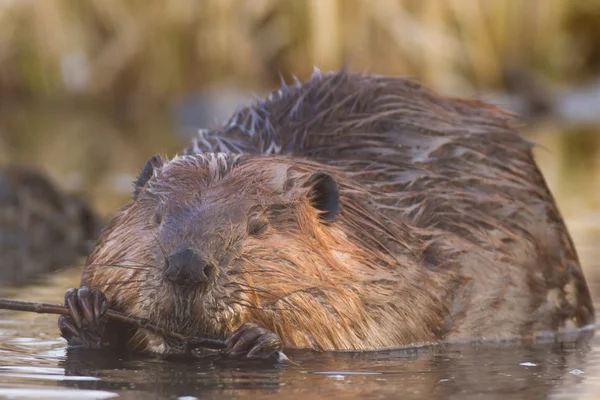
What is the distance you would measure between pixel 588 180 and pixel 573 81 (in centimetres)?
888

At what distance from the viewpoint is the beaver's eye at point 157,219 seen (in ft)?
13.1

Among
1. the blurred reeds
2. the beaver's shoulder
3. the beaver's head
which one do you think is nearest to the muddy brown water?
the beaver's head

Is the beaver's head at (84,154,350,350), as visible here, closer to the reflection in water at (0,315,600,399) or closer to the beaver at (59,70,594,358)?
the beaver at (59,70,594,358)

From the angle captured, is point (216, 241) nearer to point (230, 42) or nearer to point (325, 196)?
point (325, 196)

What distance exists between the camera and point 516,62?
54.7 ft

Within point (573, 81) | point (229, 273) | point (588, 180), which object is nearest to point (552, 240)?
point (229, 273)

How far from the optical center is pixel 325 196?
4.23 meters

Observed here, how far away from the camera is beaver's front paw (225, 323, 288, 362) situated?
385 cm

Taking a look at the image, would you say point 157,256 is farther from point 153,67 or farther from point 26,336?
point 153,67

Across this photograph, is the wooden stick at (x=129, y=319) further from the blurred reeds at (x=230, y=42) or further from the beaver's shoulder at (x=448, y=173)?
the blurred reeds at (x=230, y=42)

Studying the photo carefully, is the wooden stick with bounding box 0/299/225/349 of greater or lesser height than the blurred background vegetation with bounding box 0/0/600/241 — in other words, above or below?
below

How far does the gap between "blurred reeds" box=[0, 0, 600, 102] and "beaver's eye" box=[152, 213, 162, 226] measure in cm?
1049

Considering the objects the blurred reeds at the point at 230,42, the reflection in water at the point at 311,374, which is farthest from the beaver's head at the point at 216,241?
the blurred reeds at the point at 230,42

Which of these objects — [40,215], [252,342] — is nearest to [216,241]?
[252,342]
